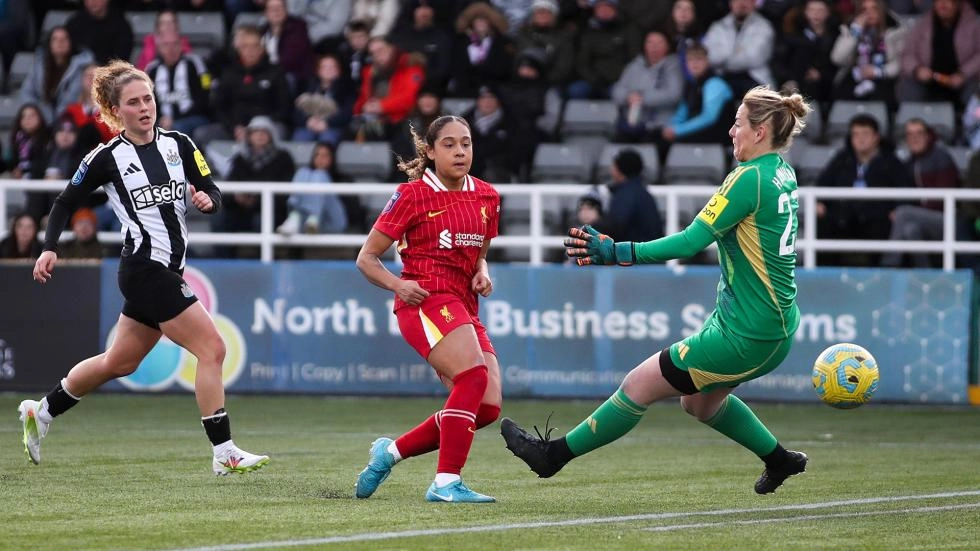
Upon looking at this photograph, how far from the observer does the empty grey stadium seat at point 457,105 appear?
18.1m

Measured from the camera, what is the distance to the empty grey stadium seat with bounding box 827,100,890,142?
1735 centimetres

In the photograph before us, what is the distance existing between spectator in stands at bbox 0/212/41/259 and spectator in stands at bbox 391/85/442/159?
12.1 feet

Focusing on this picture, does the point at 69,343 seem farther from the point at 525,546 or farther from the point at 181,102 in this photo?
the point at 525,546

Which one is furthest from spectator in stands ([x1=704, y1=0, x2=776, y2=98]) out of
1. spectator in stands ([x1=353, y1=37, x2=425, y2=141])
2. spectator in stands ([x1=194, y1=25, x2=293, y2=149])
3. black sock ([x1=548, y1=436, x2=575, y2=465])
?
black sock ([x1=548, y1=436, x2=575, y2=465])

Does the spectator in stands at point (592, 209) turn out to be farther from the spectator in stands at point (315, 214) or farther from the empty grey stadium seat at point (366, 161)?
the empty grey stadium seat at point (366, 161)

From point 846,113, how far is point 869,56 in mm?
739

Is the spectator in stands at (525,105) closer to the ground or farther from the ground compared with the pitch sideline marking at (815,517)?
farther from the ground

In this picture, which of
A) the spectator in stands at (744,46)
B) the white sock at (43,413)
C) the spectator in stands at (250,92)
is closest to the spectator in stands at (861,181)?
the spectator in stands at (744,46)

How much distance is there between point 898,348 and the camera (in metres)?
14.8

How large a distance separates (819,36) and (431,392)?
19.7ft

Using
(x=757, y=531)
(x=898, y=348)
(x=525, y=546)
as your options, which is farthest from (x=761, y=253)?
(x=898, y=348)

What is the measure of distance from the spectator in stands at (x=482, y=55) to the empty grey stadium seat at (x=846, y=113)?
139 inches

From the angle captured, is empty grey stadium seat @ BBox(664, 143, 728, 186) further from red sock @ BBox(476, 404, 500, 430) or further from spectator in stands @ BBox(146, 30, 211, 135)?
red sock @ BBox(476, 404, 500, 430)

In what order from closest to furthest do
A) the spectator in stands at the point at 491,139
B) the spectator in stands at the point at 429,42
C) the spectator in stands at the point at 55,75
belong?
the spectator in stands at the point at 491,139
the spectator in stands at the point at 429,42
the spectator in stands at the point at 55,75
